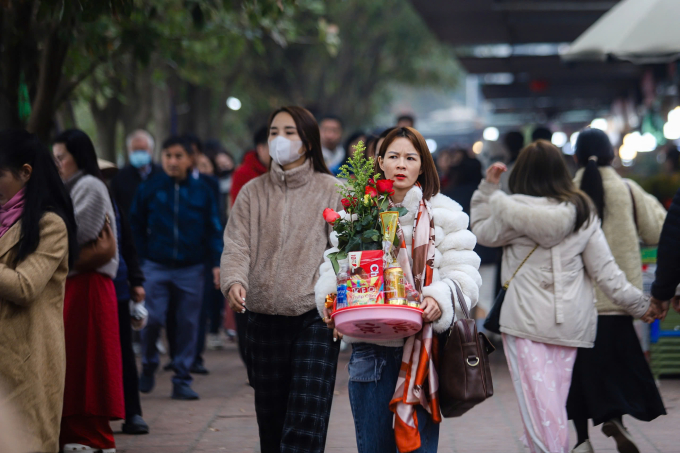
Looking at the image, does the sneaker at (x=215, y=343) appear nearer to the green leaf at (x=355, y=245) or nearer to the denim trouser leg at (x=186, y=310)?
the denim trouser leg at (x=186, y=310)

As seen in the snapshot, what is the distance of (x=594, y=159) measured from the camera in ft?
22.2

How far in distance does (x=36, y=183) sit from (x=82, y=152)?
1.56 metres

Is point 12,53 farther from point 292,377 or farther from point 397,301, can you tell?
point 397,301

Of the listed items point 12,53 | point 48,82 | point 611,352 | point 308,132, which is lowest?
point 611,352

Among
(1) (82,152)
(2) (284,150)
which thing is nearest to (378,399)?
(2) (284,150)

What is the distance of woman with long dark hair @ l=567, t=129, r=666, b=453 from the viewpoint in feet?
19.7

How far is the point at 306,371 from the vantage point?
5008 millimetres

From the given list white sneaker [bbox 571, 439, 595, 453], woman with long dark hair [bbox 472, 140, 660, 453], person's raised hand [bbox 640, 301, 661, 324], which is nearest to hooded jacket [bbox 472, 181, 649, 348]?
woman with long dark hair [bbox 472, 140, 660, 453]

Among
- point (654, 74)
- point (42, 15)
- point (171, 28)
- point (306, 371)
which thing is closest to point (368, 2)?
point (654, 74)

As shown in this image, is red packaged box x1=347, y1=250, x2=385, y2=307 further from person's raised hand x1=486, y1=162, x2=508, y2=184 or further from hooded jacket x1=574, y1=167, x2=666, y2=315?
hooded jacket x1=574, y1=167, x2=666, y2=315

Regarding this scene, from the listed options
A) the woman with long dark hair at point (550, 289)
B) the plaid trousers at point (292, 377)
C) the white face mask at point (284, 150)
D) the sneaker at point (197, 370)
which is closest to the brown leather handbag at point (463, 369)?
the plaid trousers at point (292, 377)

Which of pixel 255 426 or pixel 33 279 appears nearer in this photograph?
pixel 33 279

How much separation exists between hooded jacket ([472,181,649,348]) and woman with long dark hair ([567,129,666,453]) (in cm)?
37

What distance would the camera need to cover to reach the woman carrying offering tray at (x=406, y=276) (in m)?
4.15
